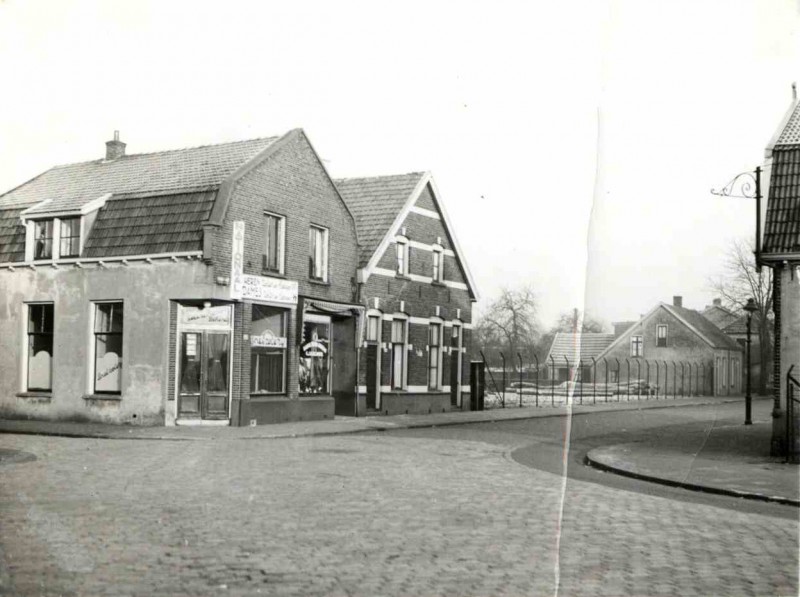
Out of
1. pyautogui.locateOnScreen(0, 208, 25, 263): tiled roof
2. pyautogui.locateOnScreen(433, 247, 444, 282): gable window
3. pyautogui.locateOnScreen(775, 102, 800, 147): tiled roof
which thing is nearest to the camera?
pyautogui.locateOnScreen(775, 102, 800, 147): tiled roof

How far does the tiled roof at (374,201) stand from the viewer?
92.0 ft

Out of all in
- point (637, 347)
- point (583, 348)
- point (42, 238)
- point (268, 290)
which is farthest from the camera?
point (583, 348)

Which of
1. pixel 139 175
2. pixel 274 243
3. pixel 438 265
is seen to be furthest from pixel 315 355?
pixel 438 265

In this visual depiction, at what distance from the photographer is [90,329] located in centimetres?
2225

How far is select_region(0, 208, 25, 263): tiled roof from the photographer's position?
2370 centimetres

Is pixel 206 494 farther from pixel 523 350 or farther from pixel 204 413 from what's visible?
pixel 523 350

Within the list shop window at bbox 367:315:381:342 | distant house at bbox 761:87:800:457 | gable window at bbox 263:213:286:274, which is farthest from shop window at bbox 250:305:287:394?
distant house at bbox 761:87:800:457

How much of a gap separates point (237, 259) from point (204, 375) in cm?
287

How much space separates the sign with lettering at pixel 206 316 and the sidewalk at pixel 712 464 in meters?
9.32

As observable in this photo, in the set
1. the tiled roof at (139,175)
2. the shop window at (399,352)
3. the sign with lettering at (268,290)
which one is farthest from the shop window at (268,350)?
the shop window at (399,352)

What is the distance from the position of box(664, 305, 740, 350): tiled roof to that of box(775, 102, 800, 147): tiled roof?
41.1 metres

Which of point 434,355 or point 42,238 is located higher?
point 42,238

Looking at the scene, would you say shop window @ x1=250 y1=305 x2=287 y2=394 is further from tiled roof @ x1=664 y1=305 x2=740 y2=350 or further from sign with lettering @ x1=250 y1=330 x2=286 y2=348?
tiled roof @ x1=664 y1=305 x2=740 y2=350

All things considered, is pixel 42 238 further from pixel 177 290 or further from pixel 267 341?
pixel 267 341
